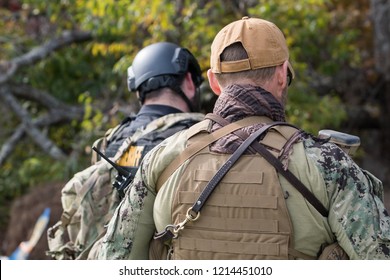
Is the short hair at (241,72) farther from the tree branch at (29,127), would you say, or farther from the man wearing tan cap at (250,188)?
the tree branch at (29,127)

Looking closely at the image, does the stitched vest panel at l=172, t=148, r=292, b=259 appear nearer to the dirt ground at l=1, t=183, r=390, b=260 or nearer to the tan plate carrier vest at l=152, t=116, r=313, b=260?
the tan plate carrier vest at l=152, t=116, r=313, b=260

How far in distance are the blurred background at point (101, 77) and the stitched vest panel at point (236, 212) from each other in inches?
180

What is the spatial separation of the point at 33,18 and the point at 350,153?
868cm

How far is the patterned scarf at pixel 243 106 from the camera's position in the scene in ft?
8.87

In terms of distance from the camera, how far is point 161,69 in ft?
14.2

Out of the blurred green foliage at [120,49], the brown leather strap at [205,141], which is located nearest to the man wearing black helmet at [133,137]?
the brown leather strap at [205,141]

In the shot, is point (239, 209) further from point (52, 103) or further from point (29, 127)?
point (52, 103)

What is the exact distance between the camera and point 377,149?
442 inches

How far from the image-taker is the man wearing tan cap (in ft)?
8.51

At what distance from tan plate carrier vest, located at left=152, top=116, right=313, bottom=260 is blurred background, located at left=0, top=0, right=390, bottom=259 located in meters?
4.58

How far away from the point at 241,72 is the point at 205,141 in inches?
10.2

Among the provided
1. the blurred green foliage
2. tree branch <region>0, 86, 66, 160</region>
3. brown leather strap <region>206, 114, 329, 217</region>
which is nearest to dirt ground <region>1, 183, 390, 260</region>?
the blurred green foliage

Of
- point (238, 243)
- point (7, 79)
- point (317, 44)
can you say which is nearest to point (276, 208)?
point (238, 243)

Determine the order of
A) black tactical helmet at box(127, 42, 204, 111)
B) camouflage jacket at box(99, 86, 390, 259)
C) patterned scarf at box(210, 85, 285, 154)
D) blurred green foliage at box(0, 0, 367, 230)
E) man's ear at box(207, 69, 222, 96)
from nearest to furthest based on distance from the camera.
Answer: camouflage jacket at box(99, 86, 390, 259) < patterned scarf at box(210, 85, 285, 154) < man's ear at box(207, 69, 222, 96) < black tactical helmet at box(127, 42, 204, 111) < blurred green foliage at box(0, 0, 367, 230)
